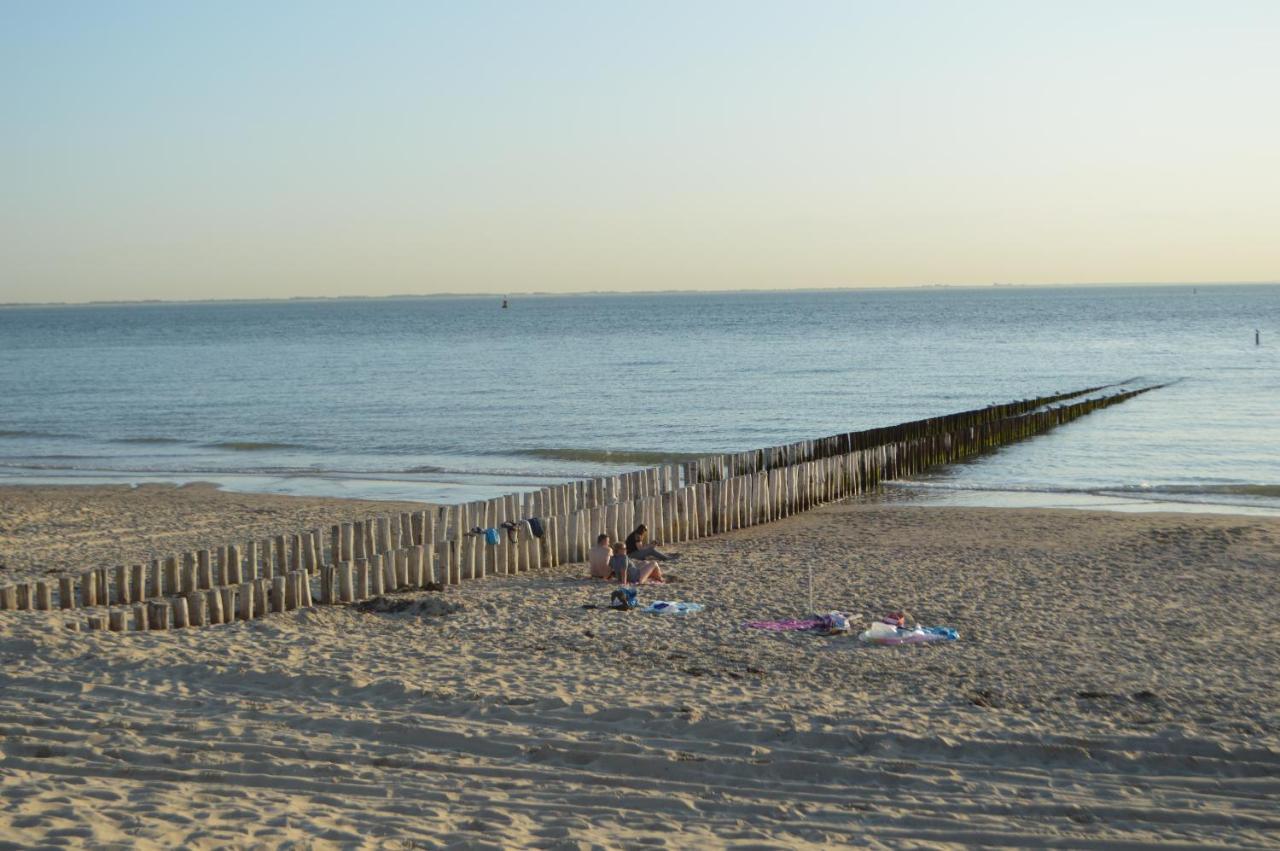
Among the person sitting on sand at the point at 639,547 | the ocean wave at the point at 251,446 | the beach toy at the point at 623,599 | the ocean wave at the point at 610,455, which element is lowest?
the ocean wave at the point at 610,455

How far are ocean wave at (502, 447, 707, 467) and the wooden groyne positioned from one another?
6303mm

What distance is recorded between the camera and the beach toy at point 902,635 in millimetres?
11672

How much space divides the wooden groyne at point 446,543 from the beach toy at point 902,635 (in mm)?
5208

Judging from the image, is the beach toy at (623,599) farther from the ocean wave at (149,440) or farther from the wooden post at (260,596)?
the ocean wave at (149,440)

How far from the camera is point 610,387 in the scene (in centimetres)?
5459

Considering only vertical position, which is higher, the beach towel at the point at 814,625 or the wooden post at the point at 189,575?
the wooden post at the point at 189,575

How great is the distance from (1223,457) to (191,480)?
79.4ft

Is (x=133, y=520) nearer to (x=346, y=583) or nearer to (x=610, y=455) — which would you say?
(x=346, y=583)

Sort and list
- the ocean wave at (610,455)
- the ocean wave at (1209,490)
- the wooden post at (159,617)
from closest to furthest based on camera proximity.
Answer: the wooden post at (159,617) → the ocean wave at (1209,490) → the ocean wave at (610,455)

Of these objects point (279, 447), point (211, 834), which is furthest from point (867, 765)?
point (279, 447)

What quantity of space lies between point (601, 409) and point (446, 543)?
30.3 metres

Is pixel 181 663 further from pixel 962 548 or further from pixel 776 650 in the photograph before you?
pixel 962 548

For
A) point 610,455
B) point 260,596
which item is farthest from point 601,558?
point 610,455

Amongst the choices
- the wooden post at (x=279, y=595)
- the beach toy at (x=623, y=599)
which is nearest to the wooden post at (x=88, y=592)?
the wooden post at (x=279, y=595)
